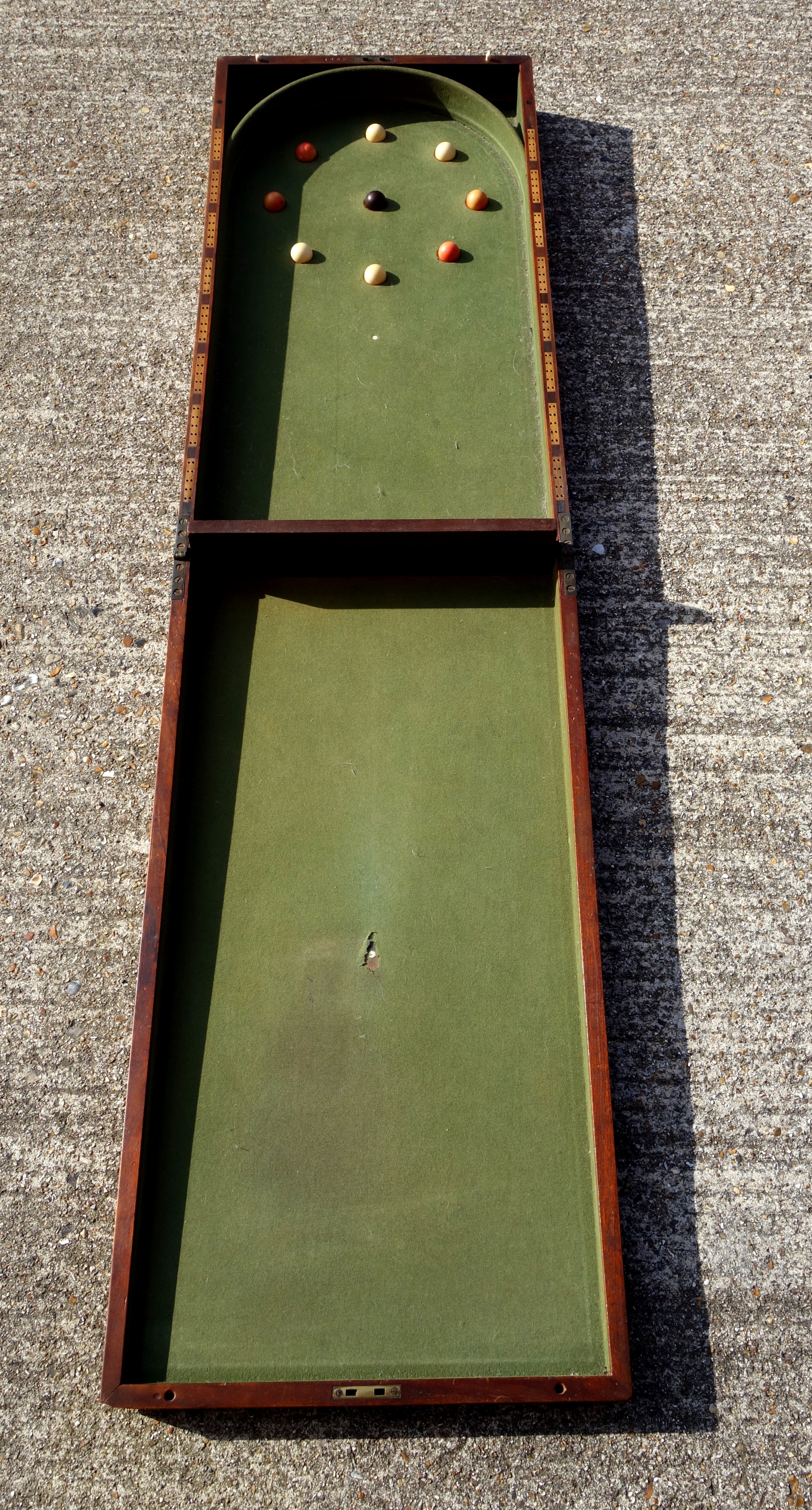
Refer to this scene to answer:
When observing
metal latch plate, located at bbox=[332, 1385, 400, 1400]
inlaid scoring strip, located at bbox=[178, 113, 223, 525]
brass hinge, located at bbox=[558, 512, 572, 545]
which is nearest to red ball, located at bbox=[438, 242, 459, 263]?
inlaid scoring strip, located at bbox=[178, 113, 223, 525]

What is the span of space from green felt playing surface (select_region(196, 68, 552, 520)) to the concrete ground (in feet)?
0.89

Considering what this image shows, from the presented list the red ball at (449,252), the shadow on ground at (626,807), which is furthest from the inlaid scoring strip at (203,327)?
the shadow on ground at (626,807)

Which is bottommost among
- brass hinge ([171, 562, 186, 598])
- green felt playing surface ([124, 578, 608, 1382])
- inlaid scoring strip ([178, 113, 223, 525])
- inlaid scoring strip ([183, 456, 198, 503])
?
green felt playing surface ([124, 578, 608, 1382])

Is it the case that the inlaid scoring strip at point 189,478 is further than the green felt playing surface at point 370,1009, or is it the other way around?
the inlaid scoring strip at point 189,478

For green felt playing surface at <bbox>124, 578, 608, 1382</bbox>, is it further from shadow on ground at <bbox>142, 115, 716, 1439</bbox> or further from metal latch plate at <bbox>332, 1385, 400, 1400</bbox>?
shadow on ground at <bbox>142, 115, 716, 1439</bbox>

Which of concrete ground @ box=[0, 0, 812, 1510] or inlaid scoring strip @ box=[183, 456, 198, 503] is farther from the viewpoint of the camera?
inlaid scoring strip @ box=[183, 456, 198, 503]

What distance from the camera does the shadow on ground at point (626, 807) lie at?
2.23 meters

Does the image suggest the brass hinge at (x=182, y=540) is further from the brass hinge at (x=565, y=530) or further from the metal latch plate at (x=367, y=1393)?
the metal latch plate at (x=367, y=1393)

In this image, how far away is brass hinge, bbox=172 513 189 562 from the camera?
2.54 metres

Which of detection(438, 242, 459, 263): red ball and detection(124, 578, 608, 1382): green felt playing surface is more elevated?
detection(438, 242, 459, 263): red ball

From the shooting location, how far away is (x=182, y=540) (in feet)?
8.36

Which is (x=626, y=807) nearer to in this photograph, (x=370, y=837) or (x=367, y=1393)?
(x=370, y=837)

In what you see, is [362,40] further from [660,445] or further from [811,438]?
[811,438]

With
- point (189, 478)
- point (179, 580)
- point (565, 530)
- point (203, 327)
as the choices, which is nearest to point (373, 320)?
point (203, 327)
